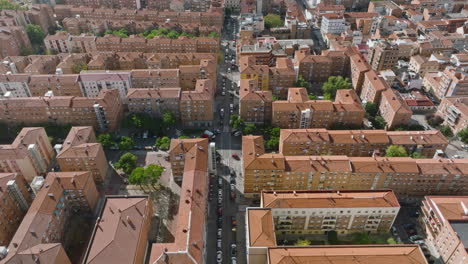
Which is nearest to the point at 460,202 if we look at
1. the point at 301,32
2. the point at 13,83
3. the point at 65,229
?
the point at 65,229

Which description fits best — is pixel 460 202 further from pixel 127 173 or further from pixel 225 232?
pixel 127 173

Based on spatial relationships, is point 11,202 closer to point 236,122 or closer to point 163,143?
point 163,143

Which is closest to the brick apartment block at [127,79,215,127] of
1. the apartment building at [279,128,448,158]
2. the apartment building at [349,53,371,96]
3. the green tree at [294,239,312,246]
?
the apartment building at [279,128,448,158]

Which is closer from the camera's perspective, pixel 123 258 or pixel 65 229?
pixel 123 258

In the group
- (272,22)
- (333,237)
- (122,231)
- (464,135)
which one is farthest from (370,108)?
(122,231)

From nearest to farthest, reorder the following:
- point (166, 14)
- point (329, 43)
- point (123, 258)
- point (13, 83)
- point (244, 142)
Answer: point (123, 258) < point (244, 142) < point (13, 83) < point (329, 43) < point (166, 14)
